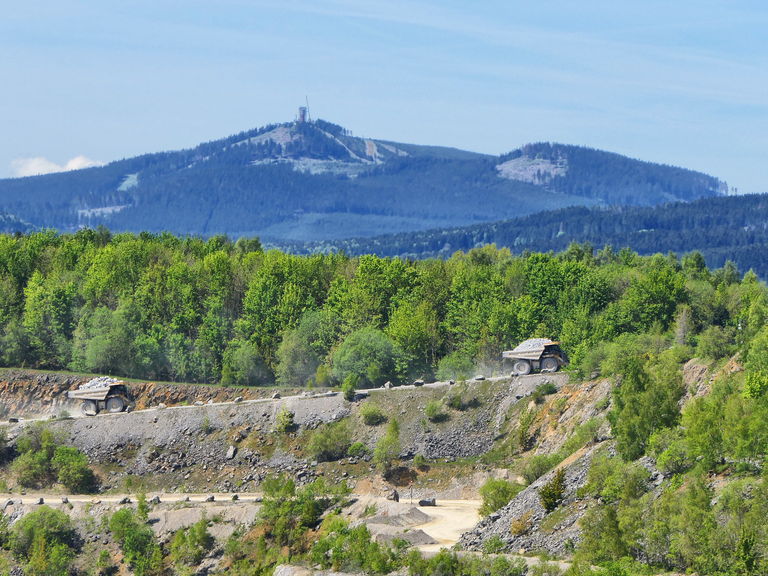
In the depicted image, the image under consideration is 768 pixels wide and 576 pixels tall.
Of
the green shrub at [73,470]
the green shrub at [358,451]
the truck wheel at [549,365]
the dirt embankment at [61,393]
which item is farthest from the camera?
the dirt embankment at [61,393]

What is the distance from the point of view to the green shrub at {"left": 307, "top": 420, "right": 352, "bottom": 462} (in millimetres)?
104625

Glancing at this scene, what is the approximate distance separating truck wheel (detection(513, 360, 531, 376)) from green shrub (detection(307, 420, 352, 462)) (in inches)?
693

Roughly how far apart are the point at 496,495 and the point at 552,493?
793 cm

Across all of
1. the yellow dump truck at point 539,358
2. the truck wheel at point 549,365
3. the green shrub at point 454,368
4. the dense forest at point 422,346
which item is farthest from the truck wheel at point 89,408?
the truck wheel at point 549,365

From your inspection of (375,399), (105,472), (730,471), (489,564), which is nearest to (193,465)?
(105,472)

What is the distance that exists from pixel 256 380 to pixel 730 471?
77061 mm

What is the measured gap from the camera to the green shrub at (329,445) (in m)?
105

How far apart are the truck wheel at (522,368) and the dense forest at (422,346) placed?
527 cm

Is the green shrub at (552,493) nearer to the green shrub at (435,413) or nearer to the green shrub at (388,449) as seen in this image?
the green shrub at (388,449)

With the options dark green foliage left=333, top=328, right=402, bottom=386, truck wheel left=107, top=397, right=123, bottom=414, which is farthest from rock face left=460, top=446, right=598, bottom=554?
truck wheel left=107, top=397, right=123, bottom=414

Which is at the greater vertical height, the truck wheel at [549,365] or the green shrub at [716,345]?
the green shrub at [716,345]

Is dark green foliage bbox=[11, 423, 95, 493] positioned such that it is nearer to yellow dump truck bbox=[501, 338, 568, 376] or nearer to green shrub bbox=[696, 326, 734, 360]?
yellow dump truck bbox=[501, 338, 568, 376]

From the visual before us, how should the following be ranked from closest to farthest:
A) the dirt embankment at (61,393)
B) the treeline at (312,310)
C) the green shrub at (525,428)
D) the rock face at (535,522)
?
the rock face at (535,522) → the green shrub at (525,428) → the treeline at (312,310) → the dirt embankment at (61,393)

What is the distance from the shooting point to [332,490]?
91.5 meters
